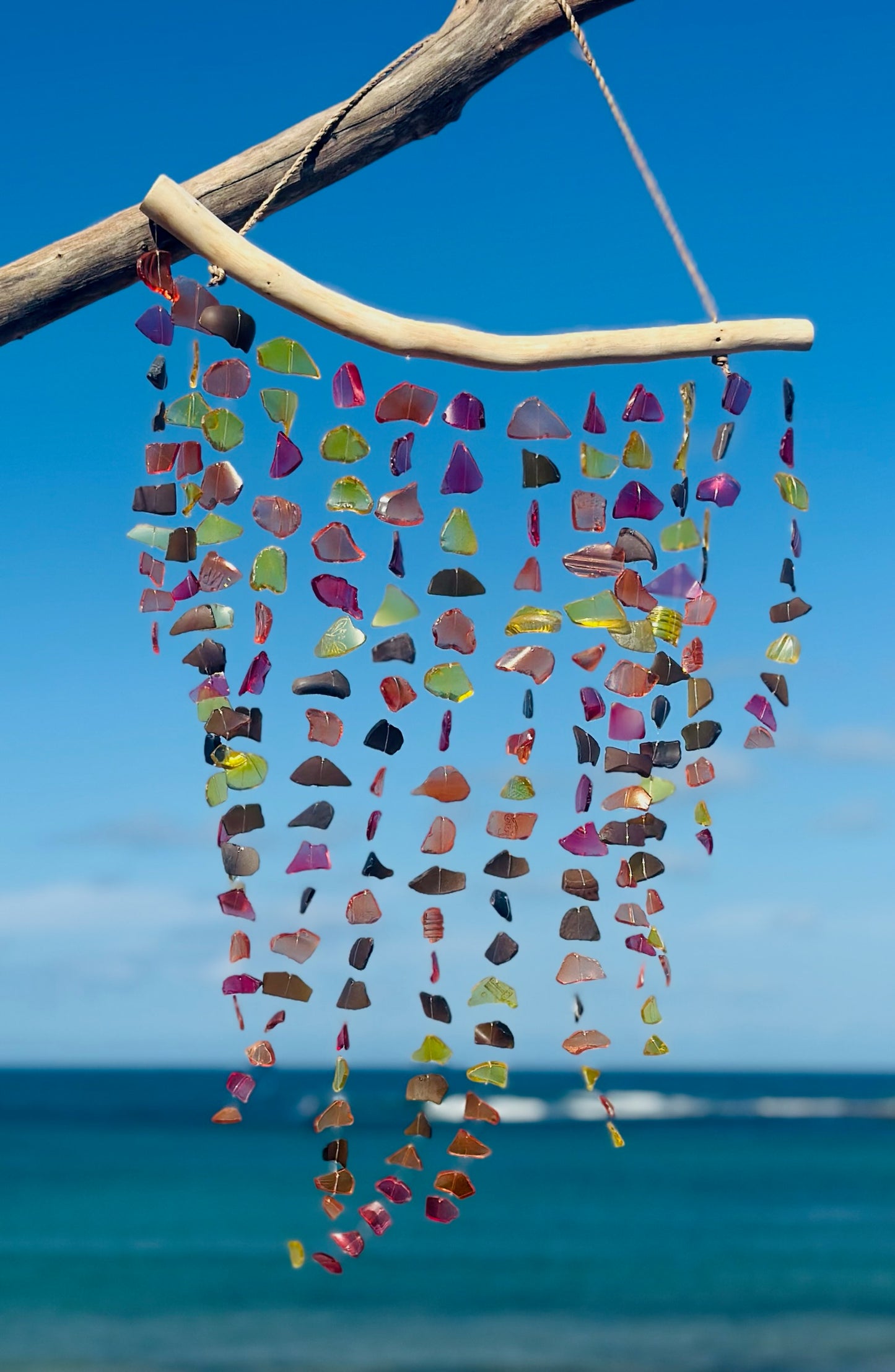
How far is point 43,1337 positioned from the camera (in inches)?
440

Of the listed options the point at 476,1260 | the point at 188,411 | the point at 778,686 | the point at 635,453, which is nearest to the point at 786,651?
the point at 778,686

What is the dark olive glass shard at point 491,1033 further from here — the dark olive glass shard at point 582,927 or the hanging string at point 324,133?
the hanging string at point 324,133

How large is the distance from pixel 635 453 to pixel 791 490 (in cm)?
32

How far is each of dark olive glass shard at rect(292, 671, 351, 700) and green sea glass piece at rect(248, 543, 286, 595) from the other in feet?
0.57

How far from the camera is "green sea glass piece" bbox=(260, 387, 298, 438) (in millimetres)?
2139

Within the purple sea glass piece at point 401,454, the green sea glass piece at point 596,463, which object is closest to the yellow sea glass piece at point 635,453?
the green sea glass piece at point 596,463

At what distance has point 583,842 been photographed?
2.11 metres

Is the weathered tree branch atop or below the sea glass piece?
atop

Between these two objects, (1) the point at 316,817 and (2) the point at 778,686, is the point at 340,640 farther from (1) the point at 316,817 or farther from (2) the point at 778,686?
(2) the point at 778,686

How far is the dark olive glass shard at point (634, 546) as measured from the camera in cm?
216

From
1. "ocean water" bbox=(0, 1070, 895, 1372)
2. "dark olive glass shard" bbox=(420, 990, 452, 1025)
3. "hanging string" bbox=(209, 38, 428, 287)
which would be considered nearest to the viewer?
"dark olive glass shard" bbox=(420, 990, 452, 1025)

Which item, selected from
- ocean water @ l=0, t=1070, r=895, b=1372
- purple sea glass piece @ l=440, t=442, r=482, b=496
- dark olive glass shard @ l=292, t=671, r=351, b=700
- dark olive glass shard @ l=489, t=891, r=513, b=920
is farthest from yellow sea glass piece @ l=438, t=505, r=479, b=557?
ocean water @ l=0, t=1070, r=895, b=1372

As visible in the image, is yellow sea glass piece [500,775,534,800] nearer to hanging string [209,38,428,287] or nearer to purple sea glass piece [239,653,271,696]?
purple sea glass piece [239,653,271,696]

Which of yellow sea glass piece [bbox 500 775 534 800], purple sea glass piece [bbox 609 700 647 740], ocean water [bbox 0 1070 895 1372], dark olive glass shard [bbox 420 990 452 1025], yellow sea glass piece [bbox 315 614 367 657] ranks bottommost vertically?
ocean water [bbox 0 1070 895 1372]
